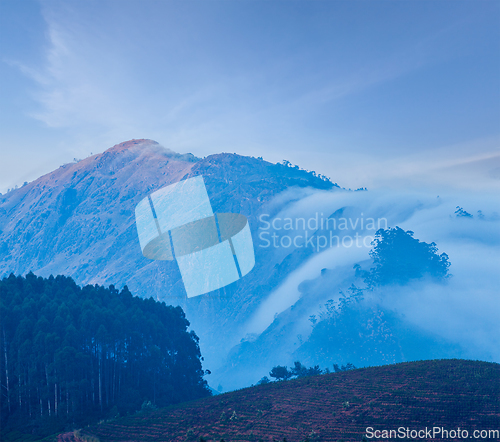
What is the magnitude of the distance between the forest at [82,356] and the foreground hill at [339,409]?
7.68 m

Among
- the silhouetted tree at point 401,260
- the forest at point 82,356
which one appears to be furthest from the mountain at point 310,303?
the forest at point 82,356

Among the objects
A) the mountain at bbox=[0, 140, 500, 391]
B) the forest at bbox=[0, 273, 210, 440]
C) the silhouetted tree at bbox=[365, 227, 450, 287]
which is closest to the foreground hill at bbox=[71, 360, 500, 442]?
the forest at bbox=[0, 273, 210, 440]

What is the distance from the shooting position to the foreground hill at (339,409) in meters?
28.5

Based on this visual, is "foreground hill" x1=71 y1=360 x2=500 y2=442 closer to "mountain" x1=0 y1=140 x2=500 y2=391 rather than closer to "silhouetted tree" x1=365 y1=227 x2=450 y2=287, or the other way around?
"mountain" x1=0 y1=140 x2=500 y2=391

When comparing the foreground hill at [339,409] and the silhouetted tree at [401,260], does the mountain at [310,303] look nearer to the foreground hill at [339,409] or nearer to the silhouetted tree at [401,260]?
the silhouetted tree at [401,260]

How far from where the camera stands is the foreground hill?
2855 centimetres

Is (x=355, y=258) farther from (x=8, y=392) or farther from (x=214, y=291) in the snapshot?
(x=8, y=392)

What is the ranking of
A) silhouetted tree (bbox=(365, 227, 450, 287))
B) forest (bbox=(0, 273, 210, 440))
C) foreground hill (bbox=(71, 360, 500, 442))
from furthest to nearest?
1. silhouetted tree (bbox=(365, 227, 450, 287))
2. forest (bbox=(0, 273, 210, 440))
3. foreground hill (bbox=(71, 360, 500, 442))

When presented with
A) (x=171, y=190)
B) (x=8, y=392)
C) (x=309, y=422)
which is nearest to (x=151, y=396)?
(x=8, y=392)

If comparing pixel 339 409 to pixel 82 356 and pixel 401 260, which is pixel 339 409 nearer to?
pixel 82 356

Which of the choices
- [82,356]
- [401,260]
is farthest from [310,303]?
[82,356]

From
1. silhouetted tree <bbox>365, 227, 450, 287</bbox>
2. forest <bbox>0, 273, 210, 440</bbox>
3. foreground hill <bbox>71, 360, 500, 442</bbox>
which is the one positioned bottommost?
foreground hill <bbox>71, 360, 500, 442</bbox>

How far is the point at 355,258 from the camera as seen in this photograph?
16625 centimetres

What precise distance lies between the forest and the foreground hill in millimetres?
7683
